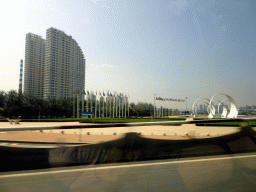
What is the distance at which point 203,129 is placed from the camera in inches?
194

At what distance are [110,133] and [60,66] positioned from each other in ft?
245

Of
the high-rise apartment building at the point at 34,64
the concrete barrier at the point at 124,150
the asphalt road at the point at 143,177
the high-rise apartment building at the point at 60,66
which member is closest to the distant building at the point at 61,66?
the high-rise apartment building at the point at 60,66

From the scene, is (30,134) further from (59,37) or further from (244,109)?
(59,37)

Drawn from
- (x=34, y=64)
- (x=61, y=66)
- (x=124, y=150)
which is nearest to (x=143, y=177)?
(x=124, y=150)

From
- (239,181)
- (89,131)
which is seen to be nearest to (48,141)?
(89,131)

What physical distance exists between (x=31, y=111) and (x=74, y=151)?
42.1 m

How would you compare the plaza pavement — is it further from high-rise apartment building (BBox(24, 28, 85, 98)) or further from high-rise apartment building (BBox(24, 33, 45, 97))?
high-rise apartment building (BBox(24, 33, 45, 97))

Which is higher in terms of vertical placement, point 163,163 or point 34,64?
point 34,64

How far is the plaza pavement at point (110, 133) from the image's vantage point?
3840mm

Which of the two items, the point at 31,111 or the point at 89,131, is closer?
the point at 89,131

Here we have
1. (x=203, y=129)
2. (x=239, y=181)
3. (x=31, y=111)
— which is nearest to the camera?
(x=239, y=181)

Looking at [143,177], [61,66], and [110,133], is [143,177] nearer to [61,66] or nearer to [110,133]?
[110,133]

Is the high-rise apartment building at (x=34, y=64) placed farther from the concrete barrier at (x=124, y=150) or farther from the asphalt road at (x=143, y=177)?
the asphalt road at (x=143, y=177)

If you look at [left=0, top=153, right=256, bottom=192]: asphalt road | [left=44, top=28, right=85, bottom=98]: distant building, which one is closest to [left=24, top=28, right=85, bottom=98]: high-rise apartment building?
[left=44, top=28, right=85, bottom=98]: distant building
